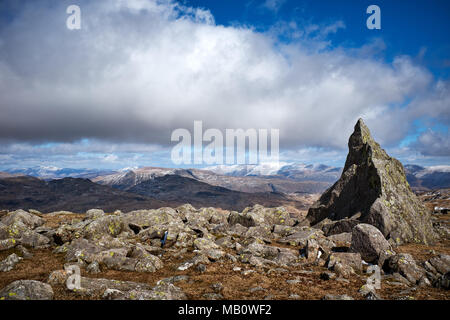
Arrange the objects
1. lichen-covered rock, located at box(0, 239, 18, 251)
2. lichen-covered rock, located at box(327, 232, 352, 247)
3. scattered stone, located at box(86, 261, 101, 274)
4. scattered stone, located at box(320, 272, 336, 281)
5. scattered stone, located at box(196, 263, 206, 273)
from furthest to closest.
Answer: lichen-covered rock, located at box(327, 232, 352, 247), lichen-covered rock, located at box(0, 239, 18, 251), scattered stone, located at box(196, 263, 206, 273), scattered stone, located at box(86, 261, 101, 274), scattered stone, located at box(320, 272, 336, 281)

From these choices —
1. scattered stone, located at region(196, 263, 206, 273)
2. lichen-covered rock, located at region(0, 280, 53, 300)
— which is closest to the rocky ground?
lichen-covered rock, located at region(0, 280, 53, 300)

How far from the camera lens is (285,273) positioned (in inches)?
727

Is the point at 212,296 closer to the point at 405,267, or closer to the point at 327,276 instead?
the point at 327,276

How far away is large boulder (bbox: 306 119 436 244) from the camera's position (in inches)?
1213

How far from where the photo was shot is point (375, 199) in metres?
34.0

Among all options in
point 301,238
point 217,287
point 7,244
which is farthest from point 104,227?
point 301,238

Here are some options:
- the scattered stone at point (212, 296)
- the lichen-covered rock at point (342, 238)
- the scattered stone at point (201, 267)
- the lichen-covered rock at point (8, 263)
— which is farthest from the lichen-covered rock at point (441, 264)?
the lichen-covered rock at point (8, 263)

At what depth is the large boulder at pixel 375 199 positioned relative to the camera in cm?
3081

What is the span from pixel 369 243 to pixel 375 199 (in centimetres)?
1453

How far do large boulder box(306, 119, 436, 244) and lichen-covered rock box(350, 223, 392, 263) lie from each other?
9.54m

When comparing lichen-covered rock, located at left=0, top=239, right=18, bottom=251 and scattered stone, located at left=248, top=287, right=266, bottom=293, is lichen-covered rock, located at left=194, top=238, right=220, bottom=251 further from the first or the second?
lichen-covered rock, located at left=0, top=239, right=18, bottom=251

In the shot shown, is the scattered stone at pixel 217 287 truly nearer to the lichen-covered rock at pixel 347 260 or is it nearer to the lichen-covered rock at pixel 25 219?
the lichen-covered rock at pixel 347 260

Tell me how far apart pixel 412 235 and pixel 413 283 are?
57.3 feet

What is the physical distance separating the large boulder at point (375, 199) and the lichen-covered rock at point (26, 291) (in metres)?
34.5
